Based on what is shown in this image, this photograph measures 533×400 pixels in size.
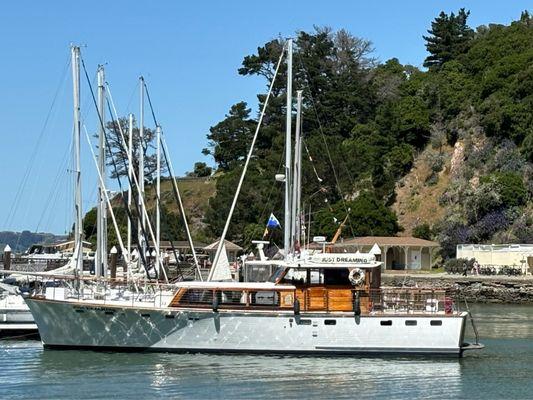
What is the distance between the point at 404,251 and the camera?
3191 inches

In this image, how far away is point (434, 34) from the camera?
389 ft

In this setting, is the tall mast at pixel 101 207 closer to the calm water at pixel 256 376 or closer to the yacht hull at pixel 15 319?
the yacht hull at pixel 15 319

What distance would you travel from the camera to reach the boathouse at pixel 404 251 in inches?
3125

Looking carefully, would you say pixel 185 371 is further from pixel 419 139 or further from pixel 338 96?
pixel 338 96

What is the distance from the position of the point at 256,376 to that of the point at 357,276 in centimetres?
558

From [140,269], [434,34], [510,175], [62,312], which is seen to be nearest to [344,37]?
[434,34]

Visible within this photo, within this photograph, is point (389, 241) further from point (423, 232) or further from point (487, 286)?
point (487, 286)

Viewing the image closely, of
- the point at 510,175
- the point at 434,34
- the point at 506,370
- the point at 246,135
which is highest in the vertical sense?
the point at 434,34

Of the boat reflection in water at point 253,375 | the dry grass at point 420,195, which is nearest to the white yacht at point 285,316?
the boat reflection in water at point 253,375

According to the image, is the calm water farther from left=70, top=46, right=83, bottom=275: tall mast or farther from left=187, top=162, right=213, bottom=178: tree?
left=187, top=162, right=213, bottom=178: tree

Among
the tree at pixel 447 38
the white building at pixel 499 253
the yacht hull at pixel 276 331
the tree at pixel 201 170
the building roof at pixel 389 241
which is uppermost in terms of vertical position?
the tree at pixel 447 38

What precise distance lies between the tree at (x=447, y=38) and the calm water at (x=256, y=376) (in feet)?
273

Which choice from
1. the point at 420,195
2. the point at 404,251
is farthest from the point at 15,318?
the point at 420,195

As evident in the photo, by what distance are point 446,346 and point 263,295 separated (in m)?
5.98
